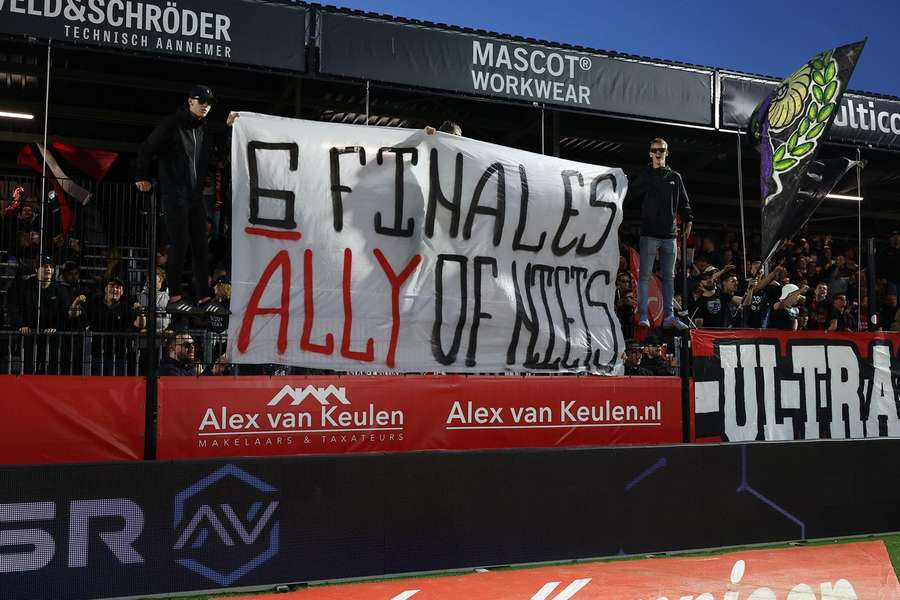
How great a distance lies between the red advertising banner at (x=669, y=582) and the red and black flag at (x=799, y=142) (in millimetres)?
3216

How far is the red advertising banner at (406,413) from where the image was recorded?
20.6ft

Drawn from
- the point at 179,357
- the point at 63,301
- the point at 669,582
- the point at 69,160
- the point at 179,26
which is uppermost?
the point at 179,26

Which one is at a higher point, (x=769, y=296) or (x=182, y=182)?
(x=182, y=182)

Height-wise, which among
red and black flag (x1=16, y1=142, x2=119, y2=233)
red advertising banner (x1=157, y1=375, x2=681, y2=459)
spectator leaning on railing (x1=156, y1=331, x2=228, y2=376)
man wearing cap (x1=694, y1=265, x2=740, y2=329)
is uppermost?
red and black flag (x1=16, y1=142, x2=119, y2=233)

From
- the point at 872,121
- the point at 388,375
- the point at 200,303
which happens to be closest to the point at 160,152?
the point at 200,303

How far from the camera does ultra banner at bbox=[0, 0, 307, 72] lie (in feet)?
26.6

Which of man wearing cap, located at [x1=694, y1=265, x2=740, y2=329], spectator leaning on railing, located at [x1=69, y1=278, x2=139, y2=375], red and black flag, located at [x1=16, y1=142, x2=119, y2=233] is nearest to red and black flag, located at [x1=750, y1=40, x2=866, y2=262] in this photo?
man wearing cap, located at [x1=694, y1=265, x2=740, y2=329]

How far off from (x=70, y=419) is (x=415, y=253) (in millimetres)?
2612

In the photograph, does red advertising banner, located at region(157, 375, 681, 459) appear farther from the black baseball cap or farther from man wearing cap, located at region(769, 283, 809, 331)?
man wearing cap, located at region(769, 283, 809, 331)

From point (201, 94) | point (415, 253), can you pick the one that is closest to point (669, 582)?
point (415, 253)

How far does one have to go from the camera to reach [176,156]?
21.0 ft

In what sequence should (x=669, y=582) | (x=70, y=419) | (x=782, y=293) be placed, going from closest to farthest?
(x=70, y=419), (x=669, y=582), (x=782, y=293)

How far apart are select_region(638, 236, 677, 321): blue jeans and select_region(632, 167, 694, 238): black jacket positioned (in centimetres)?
7

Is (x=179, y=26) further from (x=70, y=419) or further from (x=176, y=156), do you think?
(x=70, y=419)
